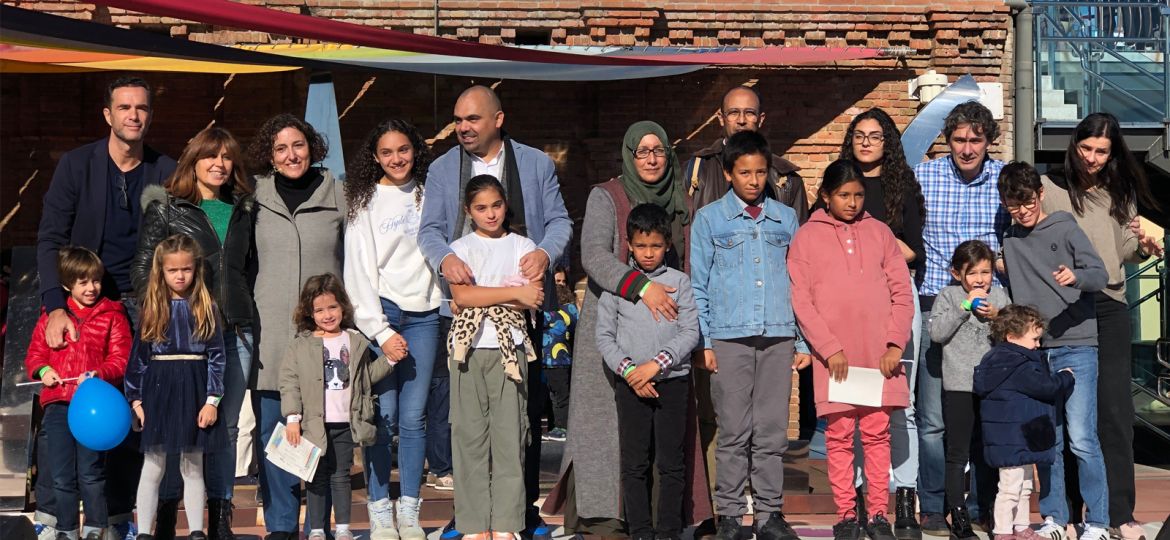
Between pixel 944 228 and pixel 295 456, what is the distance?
319 centimetres

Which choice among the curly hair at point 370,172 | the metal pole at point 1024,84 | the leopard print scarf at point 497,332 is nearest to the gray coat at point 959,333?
the leopard print scarf at point 497,332

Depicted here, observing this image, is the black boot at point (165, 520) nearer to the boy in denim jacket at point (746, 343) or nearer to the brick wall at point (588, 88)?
the boy in denim jacket at point (746, 343)

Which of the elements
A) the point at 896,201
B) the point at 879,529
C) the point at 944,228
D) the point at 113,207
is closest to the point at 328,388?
the point at 113,207

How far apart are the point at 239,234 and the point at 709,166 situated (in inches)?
86.1

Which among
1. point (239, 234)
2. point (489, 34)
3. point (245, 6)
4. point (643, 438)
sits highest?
point (489, 34)

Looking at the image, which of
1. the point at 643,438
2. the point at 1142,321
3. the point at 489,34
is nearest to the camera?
the point at 643,438

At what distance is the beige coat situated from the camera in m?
6.01

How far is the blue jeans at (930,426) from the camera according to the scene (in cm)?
654

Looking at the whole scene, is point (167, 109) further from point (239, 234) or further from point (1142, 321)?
point (1142, 321)

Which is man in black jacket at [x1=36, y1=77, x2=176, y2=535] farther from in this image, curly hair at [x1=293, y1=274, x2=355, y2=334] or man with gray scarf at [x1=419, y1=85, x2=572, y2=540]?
man with gray scarf at [x1=419, y1=85, x2=572, y2=540]

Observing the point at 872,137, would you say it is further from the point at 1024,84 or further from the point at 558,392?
the point at 1024,84

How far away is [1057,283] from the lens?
6.25 m

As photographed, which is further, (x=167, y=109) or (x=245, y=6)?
(x=167, y=109)

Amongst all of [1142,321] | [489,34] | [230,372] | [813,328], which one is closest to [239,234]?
[230,372]
